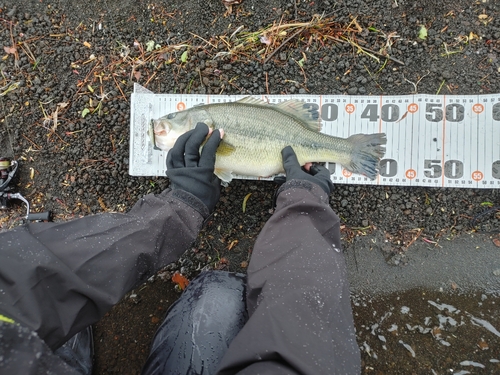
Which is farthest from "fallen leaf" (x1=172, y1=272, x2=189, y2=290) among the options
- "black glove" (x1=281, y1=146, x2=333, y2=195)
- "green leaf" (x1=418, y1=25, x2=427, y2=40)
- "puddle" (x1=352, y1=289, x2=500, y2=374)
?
"green leaf" (x1=418, y1=25, x2=427, y2=40)

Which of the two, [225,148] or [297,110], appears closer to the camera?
[225,148]

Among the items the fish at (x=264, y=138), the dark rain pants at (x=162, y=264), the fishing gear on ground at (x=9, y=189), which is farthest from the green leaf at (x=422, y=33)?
the fishing gear on ground at (x=9, y=189)

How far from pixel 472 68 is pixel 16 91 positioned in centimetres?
464

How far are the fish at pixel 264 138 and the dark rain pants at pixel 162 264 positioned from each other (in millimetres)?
591

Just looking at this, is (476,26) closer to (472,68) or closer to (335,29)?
(472,68)

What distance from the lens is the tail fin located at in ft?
11.1

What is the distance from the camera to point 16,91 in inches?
154

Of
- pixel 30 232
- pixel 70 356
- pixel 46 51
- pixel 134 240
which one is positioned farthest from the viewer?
pixel 46 51

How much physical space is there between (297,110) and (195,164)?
Answer: 108 cm

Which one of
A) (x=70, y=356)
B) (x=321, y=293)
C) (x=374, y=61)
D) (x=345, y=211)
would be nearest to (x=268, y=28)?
(x=374, y=61)

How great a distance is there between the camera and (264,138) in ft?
10.6

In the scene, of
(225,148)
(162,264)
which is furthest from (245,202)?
(162,264)

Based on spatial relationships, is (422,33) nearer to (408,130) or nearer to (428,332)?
(408,130)

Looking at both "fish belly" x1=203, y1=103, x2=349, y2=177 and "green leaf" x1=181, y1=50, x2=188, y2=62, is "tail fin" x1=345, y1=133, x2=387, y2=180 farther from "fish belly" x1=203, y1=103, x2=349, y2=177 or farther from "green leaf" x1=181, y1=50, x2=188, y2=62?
"green leaf" x1=181, y1=50, x2=188, y2=62
